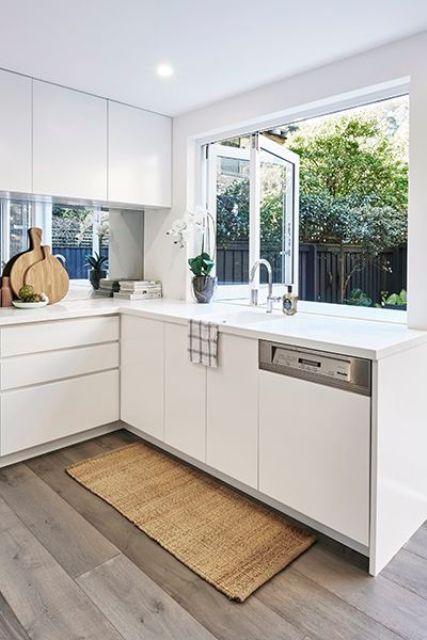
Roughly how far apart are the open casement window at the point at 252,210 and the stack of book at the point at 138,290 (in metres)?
0.51

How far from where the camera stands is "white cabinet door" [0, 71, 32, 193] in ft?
9.11

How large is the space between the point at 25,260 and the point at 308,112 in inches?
80.9

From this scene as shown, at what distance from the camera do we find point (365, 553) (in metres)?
1.93

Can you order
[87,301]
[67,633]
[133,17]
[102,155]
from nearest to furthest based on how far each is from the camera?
[67,633], [133,17], [102,155], [87,301]

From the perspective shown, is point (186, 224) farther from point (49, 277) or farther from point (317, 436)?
point (317, 436)

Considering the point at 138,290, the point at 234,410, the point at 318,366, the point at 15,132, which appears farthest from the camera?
the point at 138,290

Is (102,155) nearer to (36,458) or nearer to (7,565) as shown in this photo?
(36,458)

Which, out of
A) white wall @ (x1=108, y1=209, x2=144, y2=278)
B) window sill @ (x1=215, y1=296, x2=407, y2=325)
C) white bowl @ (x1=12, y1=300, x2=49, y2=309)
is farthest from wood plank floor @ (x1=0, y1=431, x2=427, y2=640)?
white wall @ (x1=108, y1=209, x2=144, y2=278)

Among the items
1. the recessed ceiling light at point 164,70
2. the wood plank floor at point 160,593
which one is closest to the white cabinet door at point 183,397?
the wood plank floor at point 160,593

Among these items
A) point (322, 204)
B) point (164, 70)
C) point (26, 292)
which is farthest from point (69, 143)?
point (322, 204)

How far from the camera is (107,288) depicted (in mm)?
3766

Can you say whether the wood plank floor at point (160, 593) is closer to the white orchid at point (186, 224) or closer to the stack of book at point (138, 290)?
the stack of book at point (138, 290)

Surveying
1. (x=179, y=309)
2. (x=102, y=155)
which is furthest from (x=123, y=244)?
(x=179, y=309)

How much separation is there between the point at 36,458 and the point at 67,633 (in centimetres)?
147
